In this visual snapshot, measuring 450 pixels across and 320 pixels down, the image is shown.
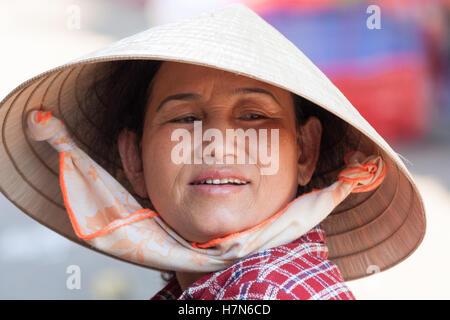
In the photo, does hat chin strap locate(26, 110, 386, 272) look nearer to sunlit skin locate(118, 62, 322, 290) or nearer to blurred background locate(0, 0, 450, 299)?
sunlit skin locate(118, 62, 322, 290)

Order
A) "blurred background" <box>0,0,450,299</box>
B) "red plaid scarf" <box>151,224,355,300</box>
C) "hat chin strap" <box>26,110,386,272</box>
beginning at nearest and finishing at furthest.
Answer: "red plaid scarf" <box>151,224,355,300</box> < "hat chin strap" <box>26,110,386,272</box> < "blurred background" <box>0,0,450,299</box>

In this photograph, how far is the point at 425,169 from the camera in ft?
12.3

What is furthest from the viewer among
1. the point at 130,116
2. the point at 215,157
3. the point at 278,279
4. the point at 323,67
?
the point at 323,67

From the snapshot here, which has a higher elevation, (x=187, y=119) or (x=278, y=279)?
(x=187, y=119)

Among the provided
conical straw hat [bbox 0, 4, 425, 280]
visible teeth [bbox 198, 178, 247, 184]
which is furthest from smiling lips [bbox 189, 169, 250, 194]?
conical straw hat [bbox 0, 4, 425, 280]

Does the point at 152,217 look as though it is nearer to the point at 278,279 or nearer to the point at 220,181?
the point at 220,181

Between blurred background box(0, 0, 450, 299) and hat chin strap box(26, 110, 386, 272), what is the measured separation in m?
1.82

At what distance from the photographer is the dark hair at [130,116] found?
4.62ft

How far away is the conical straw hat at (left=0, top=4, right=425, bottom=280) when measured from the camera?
40.2 inches

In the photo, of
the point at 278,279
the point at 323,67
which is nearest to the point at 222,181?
the point at 278,279

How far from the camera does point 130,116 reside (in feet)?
4.91

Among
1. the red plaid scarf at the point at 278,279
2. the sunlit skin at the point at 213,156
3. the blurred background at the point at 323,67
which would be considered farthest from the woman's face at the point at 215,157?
the blurred background at the point at 323,67
